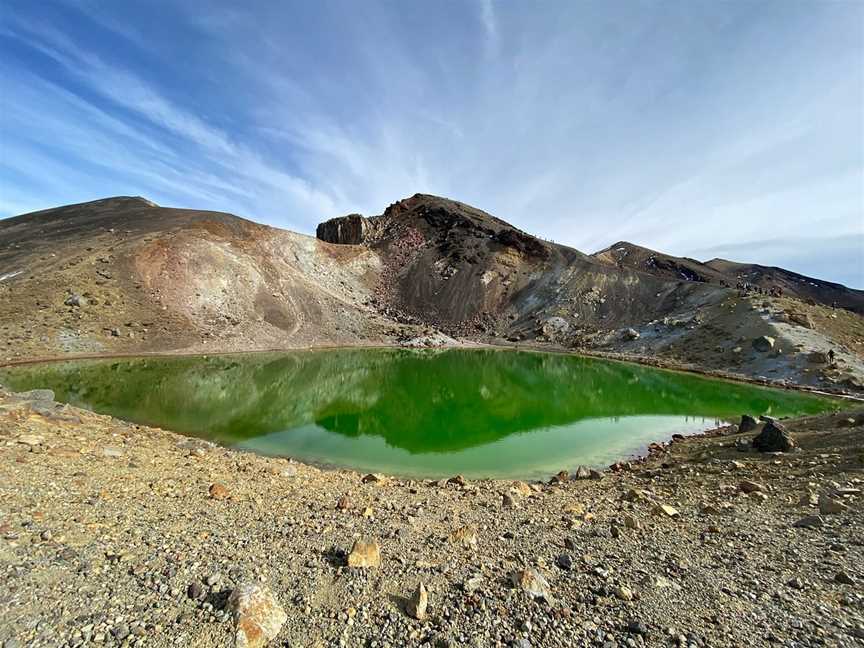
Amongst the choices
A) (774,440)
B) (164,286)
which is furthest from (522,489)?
(164,286)

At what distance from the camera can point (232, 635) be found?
429cm

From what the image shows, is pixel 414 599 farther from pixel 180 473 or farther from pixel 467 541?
pixel 180 473

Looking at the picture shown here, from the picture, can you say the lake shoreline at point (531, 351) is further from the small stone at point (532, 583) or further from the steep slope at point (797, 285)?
the steep slope at point (797, 285)

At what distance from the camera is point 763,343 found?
1700 inches

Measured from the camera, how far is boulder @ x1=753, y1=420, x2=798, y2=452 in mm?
13195

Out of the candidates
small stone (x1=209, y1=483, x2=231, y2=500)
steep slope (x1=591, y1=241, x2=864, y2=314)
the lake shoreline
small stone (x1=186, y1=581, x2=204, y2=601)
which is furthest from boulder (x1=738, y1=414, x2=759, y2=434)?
steep slope (x1=591, y1=241, x2=864, y2=314)

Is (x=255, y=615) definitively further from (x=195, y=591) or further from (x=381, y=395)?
(x=381, y=395)

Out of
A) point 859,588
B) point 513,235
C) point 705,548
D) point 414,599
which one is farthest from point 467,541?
point 513,235

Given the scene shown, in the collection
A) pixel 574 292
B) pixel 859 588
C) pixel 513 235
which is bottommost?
pixel 859 588

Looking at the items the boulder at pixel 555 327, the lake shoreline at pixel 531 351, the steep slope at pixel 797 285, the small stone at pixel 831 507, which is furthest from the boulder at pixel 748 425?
the steep slope at pixel 797 285

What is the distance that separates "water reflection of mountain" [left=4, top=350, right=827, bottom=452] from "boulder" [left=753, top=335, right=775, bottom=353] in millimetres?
8389

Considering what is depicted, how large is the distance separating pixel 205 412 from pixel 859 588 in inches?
929

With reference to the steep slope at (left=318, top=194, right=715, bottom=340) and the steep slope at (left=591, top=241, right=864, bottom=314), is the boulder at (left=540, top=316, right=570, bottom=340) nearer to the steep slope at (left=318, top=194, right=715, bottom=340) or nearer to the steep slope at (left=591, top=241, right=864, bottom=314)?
the steep slope at (left=318, top=194, right=715, bottom=340)

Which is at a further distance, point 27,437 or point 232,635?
point 27,437
